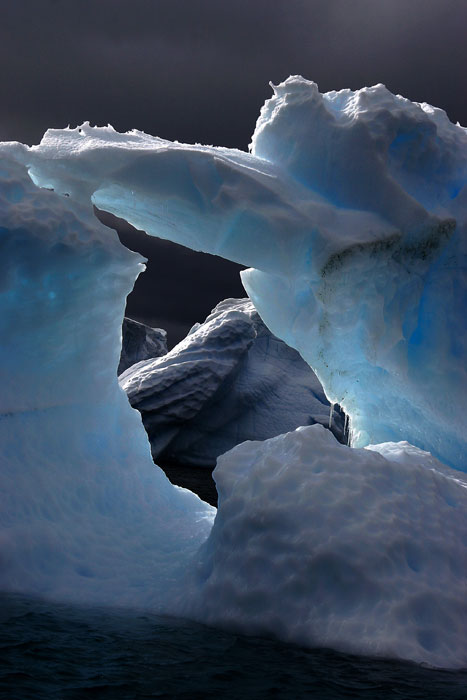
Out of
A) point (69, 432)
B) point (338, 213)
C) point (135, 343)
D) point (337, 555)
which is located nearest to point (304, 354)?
point (338, 213)

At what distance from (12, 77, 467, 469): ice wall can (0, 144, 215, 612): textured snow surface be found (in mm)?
809

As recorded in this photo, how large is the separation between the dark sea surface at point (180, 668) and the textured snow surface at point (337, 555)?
16 cm

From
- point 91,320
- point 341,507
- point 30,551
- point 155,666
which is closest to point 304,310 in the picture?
point 91,320

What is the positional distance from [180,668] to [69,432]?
3.25 metres

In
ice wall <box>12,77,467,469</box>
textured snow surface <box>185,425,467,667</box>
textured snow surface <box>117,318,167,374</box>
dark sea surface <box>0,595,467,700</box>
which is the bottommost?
dark sea surface <box>0,595,467,700</box>

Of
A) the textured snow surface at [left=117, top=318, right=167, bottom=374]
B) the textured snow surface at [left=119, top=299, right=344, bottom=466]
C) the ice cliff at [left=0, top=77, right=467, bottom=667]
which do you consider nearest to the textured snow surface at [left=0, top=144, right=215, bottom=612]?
the ice cliff at [left=0, top=77, right=467, bottom=667]

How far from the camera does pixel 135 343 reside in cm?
2388

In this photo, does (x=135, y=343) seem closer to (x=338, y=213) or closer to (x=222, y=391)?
(x=222, y=391)

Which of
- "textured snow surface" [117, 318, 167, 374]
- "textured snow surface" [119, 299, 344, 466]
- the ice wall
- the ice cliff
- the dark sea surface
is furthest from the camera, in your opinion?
"textured snow surface" [117, 318, 167, 374]

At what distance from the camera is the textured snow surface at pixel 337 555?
3.54 m

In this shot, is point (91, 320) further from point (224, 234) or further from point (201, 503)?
point (201, 503)

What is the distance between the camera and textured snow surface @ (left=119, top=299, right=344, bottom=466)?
50.1 ft

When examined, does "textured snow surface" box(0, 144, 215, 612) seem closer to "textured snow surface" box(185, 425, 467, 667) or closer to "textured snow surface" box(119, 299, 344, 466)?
"textured snow surface" box(185, 425, 467, 667)

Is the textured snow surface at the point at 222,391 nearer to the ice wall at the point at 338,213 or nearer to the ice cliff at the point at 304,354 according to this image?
the ice cliff at the point at 304,354
